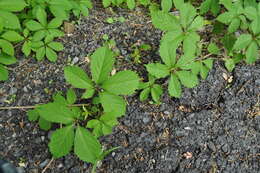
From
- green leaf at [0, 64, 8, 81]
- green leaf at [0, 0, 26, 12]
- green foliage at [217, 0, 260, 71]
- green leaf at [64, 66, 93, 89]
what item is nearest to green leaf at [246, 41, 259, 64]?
green foliage at [217, 0, 260, 71]

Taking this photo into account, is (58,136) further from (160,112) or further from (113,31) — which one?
(113,31)

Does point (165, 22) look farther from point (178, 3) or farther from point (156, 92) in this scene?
point (156, 92)

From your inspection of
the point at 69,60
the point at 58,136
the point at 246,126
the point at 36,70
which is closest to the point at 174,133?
the point at 246,126

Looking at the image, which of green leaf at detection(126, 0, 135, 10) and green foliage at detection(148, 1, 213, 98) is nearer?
green foliage at detection(148, 1, 213, 98)

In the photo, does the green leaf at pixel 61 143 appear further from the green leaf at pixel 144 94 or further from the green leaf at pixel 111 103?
the green leaf at pixel 144 94

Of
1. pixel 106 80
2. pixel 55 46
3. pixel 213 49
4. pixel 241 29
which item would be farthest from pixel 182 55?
pixel 55 46

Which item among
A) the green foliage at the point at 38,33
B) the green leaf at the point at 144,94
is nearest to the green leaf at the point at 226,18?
the green leaf at the point at 144,94

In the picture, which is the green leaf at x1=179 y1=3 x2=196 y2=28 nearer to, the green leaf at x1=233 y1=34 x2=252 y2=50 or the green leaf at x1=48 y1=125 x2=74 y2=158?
the green leaf at x1=233 y1=34 x2=252 y2=50
